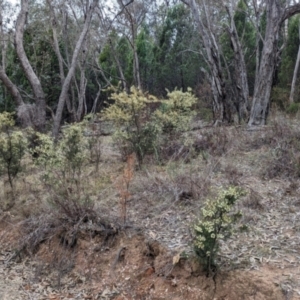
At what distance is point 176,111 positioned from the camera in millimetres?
6344

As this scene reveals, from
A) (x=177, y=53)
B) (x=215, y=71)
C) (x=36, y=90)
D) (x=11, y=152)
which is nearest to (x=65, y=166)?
(x=11, y=152)

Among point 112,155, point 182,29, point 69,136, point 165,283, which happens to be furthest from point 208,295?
point 182,29

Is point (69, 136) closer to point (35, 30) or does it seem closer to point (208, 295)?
point (208, 295)

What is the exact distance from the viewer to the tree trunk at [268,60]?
808 cm

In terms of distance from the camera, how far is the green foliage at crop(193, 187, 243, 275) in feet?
9.89

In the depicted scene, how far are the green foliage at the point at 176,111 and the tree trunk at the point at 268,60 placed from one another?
7.80 ft

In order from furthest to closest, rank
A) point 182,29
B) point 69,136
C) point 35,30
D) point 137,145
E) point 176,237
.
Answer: point 182,29 → point 35,30 → point 137,145 → point 69,136 → point 176,237

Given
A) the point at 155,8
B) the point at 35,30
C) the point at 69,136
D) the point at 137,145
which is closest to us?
the point at 69,136

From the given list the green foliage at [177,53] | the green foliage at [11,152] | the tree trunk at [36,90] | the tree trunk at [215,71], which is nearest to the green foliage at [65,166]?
the green foliage at [11,152]

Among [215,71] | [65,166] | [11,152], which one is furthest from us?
[215,71]

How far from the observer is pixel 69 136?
17.0ft

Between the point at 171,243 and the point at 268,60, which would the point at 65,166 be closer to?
the point at 171,243

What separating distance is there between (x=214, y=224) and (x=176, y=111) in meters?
3.52

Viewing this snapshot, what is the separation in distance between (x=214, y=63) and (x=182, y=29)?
881 cm
